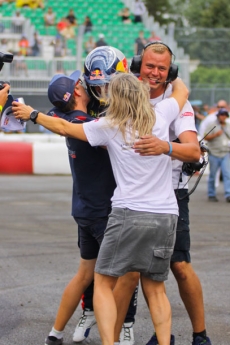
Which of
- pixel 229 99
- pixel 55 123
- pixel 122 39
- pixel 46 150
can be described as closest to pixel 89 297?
pixel 55 123

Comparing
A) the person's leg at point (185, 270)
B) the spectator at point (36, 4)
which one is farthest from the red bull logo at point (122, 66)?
the spectator at point (36, 4)

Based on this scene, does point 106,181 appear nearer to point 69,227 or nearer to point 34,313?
point 34,313

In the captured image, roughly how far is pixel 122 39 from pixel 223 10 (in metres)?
33.9

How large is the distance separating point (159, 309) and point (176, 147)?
90cm

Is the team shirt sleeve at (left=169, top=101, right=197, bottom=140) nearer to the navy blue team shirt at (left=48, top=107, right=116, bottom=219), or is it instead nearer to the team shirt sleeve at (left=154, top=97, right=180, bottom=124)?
the team shirt sleeve at (left=154, top=97, right=180, bottom=124)

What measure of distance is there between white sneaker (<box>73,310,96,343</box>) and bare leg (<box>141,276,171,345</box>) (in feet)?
2.68

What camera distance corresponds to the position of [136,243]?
3836mm

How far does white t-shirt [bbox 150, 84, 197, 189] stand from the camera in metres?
4.15

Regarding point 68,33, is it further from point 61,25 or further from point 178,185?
point 178,185

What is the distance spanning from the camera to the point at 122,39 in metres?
21.9

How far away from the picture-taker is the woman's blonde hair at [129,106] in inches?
149

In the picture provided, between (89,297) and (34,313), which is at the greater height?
(89,297)

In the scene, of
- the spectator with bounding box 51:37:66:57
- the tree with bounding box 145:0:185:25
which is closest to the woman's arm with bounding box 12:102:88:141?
the spectator with bounding box 51:37:66:57

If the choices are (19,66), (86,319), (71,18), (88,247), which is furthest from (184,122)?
(71,18)
